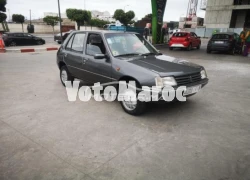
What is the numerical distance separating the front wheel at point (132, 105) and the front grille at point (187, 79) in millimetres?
779

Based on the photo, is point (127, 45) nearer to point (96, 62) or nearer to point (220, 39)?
point (96, 62)

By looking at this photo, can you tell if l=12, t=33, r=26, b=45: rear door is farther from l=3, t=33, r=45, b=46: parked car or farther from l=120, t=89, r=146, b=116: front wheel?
l=120, t=89, r=146, b=116: front wheel

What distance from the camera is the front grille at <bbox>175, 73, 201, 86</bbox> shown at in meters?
3.50

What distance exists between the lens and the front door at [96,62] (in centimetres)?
411

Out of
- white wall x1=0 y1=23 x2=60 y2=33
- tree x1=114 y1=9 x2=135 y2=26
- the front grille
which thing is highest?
tree x1=114 y1=9 x2=135 y2=26

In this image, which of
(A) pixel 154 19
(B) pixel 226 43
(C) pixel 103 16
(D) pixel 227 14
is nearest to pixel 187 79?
(B) pixel 226 43

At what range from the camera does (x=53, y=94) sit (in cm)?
519

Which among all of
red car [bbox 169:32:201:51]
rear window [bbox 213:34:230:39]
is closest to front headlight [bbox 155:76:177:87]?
rear window [bbox 213:34:230:39]

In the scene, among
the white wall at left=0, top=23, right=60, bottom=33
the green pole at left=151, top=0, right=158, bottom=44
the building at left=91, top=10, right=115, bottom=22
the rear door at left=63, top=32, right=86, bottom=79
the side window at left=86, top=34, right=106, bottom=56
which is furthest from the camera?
the building at left=91, top=10, right=115, bottom=22

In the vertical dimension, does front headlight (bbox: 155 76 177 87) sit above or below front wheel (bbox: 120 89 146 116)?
above

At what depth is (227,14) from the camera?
33500 millimetres

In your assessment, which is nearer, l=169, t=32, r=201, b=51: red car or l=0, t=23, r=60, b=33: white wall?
l=169, t=32, r=201, b=51: red car

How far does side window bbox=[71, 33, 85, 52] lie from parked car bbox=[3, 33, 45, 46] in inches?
601

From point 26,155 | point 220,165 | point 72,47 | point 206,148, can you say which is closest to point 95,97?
point 72,47
